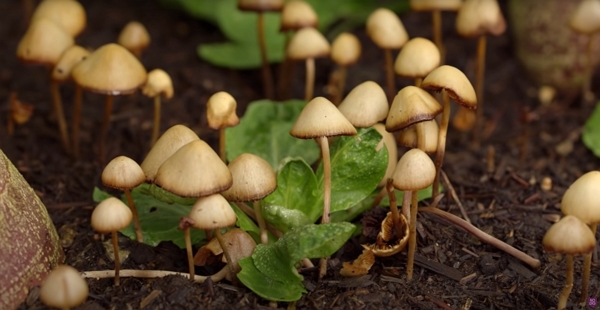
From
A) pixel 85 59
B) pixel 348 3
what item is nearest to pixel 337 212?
pixel 85 59

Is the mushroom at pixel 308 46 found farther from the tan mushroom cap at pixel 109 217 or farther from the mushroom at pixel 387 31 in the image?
the tan mushroom cap at pixel 109 217

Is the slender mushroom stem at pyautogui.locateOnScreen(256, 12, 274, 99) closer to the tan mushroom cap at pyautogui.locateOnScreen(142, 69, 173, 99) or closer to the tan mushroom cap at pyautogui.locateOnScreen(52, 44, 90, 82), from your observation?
the tan mushroom cap at pyautogui.locateOnScreen(142, 69, 173, 99)

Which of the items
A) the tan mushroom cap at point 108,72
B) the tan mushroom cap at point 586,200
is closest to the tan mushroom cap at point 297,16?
the tan mushroom cap at point 108,72

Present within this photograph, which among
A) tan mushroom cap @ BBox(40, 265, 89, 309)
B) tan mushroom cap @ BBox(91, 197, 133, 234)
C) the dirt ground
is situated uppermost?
tan mushroom cap @ BBox(91, 197, 133, 234)

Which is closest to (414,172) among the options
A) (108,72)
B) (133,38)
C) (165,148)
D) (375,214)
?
(375,214)

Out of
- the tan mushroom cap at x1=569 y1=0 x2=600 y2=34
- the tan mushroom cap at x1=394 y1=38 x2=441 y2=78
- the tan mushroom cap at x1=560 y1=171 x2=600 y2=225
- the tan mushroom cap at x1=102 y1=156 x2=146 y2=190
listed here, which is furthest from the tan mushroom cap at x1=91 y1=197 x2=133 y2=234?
the tan mushroom cap at x1=569 y1=0 x2=600 y2=34

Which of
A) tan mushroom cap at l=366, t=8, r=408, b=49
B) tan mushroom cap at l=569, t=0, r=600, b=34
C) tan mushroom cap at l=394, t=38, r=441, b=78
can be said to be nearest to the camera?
tan mushroom cap at l=394, t=38, r=441, b=78
